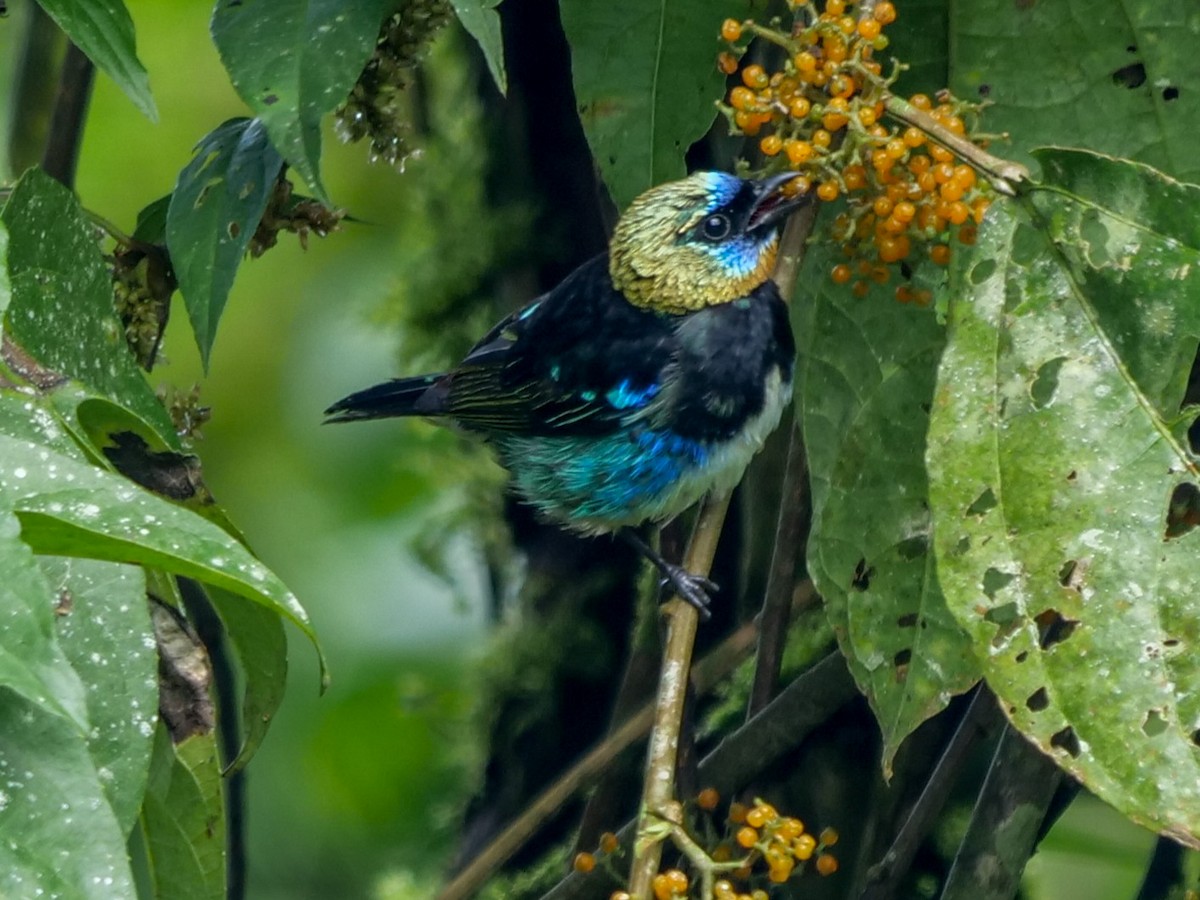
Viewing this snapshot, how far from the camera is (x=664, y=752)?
1.68 m

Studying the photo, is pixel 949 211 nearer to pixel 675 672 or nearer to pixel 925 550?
pixel 925 550

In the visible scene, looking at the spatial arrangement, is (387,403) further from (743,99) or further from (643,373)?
(743,99)

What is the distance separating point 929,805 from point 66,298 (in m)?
1.42

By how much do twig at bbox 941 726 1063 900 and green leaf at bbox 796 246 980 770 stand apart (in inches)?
18.4

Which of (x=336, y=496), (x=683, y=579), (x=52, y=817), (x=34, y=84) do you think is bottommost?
(x=336, y=496)

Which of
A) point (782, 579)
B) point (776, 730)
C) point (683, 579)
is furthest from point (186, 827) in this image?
point (776, 730)

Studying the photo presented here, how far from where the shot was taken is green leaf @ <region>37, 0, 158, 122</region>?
169 cm

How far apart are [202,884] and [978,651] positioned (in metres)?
0.75

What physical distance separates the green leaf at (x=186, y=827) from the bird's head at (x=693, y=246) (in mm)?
1498

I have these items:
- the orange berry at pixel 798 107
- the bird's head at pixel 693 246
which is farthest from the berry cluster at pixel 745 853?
the bird's head at pixel 693 246

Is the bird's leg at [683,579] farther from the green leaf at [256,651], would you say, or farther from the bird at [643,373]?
the green leaf at [256,651]

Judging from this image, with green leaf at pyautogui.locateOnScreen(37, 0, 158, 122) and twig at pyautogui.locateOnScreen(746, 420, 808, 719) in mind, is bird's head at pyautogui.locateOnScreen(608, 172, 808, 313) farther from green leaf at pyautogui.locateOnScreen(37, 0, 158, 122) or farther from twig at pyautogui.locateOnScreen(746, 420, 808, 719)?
green leaf at pyautogui.locateOnScreen(37, 0, 158, 122)

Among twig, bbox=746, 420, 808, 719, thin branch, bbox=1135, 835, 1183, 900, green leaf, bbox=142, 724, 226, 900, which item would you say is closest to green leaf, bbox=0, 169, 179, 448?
green leaf, bbox=142, 724, 226, 900

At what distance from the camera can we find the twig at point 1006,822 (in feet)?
7.39
